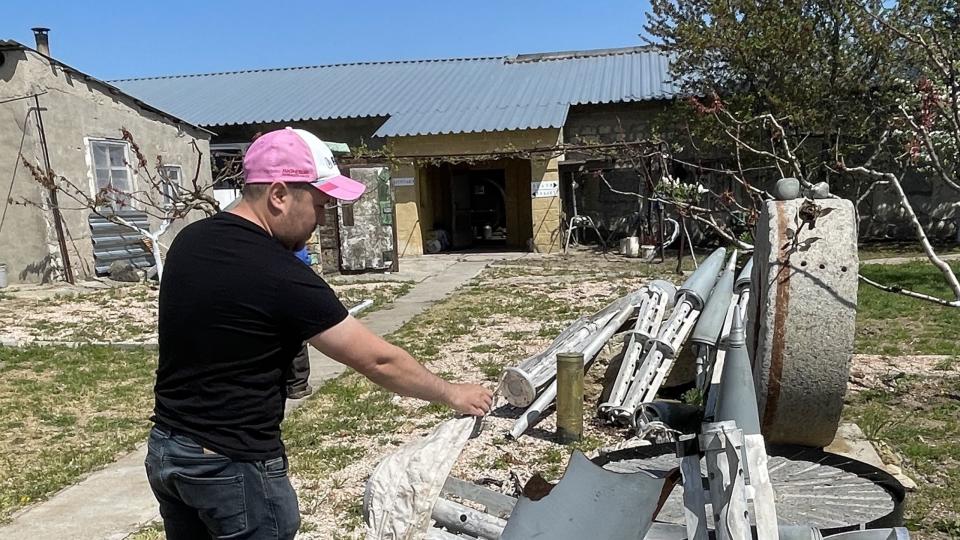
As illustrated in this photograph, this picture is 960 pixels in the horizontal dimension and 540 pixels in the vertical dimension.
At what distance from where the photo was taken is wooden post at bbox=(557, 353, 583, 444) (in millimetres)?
4473

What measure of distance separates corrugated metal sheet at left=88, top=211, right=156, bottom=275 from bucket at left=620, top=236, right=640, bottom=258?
990 centimetres

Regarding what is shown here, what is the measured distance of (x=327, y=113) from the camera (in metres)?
18.1

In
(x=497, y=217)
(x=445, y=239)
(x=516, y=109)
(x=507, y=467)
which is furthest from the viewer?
(x=497, y=217)

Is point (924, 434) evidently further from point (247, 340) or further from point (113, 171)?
point (113, 171)

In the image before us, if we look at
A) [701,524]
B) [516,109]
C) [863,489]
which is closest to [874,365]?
[863,489]

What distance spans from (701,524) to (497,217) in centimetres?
1880

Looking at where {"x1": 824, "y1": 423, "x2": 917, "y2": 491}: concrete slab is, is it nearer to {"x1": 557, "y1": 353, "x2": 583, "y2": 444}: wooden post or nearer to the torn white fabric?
{"x1": 557, "y1": 353, "x2": 583, "y2": 444}: wooden post

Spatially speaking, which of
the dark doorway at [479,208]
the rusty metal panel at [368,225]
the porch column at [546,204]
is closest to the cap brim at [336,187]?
the rusty metal panel at [368,225]

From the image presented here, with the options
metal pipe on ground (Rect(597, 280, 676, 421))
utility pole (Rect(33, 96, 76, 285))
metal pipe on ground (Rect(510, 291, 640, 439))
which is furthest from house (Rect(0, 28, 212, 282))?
metal pipe on ground (Rect(597, 280, 676, 421))

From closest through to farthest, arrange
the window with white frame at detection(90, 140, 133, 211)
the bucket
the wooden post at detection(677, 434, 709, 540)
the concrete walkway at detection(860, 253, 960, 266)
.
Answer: the wooden post at detection(677, 434, 709, 540) → the concrete walkway at detection(860, 253, 960, 266) → the window with white frame at detection(90, 140, 133, 211) → the bucket

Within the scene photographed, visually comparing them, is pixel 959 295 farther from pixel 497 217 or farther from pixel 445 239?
pixel 497 217

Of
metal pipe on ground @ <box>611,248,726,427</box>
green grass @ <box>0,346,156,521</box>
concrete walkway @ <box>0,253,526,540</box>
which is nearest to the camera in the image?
concrete walkway @ <box>0,253,526,540</box>

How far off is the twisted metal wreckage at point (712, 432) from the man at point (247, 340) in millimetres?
335

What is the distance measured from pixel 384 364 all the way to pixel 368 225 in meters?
11.8
